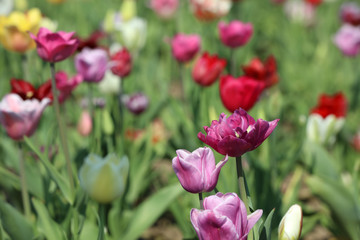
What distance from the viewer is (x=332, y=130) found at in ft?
5.15

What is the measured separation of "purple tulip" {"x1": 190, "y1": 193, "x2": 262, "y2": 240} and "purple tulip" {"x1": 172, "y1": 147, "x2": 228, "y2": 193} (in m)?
0.05

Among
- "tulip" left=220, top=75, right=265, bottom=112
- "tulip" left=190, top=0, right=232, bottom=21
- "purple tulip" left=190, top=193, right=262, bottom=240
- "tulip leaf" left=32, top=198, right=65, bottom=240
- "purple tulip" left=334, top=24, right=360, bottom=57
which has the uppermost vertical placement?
"purple tulip" left=190, top=193, right=262, bottom=240

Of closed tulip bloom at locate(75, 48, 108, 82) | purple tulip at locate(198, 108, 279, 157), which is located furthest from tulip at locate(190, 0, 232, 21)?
purple tulip at locate(198, 108, 279, 157)

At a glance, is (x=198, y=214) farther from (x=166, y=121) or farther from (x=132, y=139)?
(x=166, y=121)

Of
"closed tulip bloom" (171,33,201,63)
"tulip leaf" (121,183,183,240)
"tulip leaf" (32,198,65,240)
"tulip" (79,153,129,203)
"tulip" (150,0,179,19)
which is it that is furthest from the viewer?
"tulip" (150,0,179,19)

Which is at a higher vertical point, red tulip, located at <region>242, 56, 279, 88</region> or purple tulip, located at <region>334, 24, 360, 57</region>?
red tulip, located at <region>242, 56, 279, 88</region>

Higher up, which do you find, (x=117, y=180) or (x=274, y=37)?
(x=117, y=180)

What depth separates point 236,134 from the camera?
0.74 metres

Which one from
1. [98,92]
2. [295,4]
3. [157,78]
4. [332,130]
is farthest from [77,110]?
[295,4]

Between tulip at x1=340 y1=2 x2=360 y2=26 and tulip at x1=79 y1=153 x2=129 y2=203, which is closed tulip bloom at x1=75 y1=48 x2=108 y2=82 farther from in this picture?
tulip at x1=340 y1=2 x2=360 y2=26

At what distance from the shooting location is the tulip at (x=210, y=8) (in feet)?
8.01

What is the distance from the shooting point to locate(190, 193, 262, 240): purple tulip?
0.66 m

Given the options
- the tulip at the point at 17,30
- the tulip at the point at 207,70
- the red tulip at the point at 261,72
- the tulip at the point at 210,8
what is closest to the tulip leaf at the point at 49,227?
the tulip at the point at 17,30

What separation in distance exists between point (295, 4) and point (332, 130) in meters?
2.55
